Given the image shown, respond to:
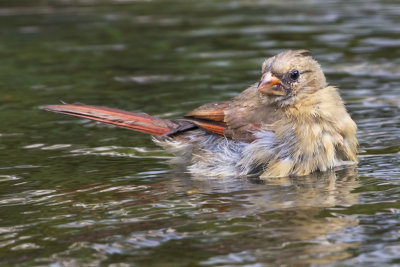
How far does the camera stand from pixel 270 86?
20.6 ft

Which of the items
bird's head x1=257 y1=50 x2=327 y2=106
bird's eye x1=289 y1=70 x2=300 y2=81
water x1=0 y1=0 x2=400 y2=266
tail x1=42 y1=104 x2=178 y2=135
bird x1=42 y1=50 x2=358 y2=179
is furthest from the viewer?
tail x1=42 y1=104 x2=178 y2=135

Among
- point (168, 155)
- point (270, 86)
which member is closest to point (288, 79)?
point (270, 86)

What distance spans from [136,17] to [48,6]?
6.83ft

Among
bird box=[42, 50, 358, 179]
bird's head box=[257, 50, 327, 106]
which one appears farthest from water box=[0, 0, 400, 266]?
bird's head box=[257, 50, 327, 106]

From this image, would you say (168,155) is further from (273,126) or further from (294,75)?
(294,75)

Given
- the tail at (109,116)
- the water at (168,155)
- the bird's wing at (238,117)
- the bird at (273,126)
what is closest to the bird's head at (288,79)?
the bird at (273,126)

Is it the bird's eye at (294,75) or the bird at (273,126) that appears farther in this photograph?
the bird's eye at (294,75)

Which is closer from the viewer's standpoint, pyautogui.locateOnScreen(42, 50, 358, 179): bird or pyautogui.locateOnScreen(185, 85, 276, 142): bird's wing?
pyautogui.locateOnScreen(42, 50, 358, 179): bird

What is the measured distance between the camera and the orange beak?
6.25 m

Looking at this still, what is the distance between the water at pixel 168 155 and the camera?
4848 mm

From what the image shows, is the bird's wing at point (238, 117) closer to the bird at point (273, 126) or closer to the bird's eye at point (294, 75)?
the bird at point (273, 126)

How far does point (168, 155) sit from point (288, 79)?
4.63 feet

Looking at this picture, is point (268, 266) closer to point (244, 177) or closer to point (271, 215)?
point (271, 215)

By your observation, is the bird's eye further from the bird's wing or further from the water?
the water
